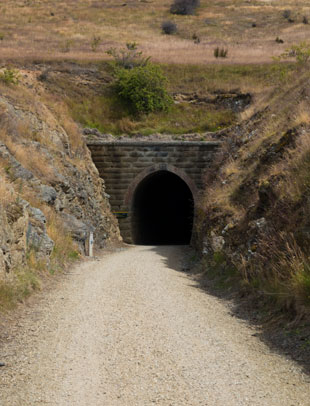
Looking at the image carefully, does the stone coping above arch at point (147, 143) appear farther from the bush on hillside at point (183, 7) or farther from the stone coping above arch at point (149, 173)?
the bush on hillside at point (183, 7)

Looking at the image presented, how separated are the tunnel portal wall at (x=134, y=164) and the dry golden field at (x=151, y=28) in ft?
45.0

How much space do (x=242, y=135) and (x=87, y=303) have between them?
51.1ft

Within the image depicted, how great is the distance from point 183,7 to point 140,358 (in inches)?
2833

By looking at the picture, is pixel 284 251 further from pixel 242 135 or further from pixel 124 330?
pixel 242 135

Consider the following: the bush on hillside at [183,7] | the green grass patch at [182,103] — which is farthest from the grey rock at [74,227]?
the bush on hillside at [183,7]

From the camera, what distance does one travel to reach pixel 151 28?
61.7m

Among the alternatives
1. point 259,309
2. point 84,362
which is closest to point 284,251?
point 259,309

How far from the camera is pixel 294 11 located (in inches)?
2753

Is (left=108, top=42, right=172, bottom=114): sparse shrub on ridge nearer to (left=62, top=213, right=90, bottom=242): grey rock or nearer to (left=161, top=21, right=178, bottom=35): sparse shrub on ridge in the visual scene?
(left=62, top=213, right=90, bottom=242): grey rock

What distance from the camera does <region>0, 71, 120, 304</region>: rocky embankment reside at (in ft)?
32.2

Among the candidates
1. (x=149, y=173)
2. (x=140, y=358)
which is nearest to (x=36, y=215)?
(x=140, y=358)

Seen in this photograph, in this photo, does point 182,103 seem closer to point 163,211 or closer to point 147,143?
point 147,143

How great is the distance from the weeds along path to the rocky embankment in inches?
64.8

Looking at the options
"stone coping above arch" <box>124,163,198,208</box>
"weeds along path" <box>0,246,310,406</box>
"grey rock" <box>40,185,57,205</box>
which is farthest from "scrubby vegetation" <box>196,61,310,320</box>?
"stone coping above arch" <box>124,163,198,208</box>
